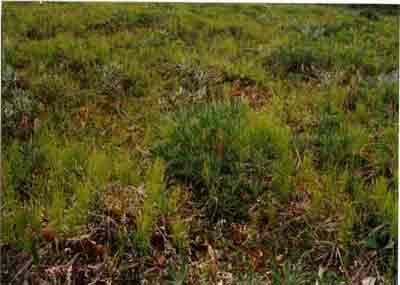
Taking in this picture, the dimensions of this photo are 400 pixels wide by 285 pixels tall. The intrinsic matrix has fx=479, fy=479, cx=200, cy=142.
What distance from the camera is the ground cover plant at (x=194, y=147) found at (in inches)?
100

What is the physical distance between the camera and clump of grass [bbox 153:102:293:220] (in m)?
2.89

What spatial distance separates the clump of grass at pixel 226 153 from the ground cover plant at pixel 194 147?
1cm

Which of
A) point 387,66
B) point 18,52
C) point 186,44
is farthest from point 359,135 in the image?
point 18,52

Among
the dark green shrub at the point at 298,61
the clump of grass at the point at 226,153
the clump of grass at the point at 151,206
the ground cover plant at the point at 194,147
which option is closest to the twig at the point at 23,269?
the ground cover plant at the point at 194,147

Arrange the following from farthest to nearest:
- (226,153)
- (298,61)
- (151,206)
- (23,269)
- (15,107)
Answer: (298,61) < (15,107) < (226,153) < (151,206) < (23,269)

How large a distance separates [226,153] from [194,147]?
0.70ft

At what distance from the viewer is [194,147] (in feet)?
10.1

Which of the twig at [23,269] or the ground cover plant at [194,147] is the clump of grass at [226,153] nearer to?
the ground cover plant at [194,147]

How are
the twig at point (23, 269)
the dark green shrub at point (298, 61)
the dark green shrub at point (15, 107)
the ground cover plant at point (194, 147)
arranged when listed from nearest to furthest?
1. the twig at point (23, 269)
2. the ground cover plant at point (194, 147)
3. the dark green shrub at point (15, 107)
4. the dark green shrub at point (298, 61)

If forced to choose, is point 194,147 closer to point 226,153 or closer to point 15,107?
point 226,153

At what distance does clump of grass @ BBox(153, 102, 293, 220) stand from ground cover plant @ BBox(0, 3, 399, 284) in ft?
0.04

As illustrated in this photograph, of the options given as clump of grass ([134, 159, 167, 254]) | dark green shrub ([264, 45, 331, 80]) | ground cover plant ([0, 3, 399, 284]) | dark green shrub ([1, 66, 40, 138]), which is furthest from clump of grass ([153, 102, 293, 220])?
dark green shrub ([264, 45, 331, 80])

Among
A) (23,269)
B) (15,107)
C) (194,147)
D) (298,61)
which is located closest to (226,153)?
(194,147)

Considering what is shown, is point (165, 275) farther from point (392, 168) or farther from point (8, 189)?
point (392, 168)
